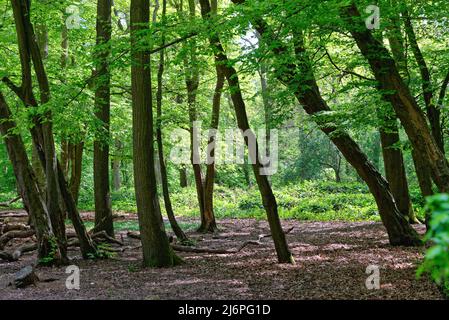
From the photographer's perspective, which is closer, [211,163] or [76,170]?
[211,163]

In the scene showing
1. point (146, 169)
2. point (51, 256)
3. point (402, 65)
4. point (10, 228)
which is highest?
point (402, 65)

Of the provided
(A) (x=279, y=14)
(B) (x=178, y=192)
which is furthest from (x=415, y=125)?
(B) (x=178, y=192)

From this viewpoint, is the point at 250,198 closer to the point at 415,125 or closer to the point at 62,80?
the point at 62,80

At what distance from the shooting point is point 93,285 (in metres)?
7.59

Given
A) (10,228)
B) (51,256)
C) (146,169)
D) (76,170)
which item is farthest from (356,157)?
(76,170)

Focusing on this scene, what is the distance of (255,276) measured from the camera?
8.09 metres

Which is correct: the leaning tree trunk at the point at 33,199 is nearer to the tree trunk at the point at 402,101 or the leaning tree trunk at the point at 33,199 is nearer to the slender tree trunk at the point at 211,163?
the tree trunk at the point at 402,101

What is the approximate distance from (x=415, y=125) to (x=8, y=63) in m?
10.5

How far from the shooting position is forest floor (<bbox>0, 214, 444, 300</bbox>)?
6746 millimetres

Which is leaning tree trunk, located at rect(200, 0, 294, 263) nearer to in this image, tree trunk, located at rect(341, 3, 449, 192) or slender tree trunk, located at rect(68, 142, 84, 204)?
tree trunk, located at rect(341, 3, 449, 192)

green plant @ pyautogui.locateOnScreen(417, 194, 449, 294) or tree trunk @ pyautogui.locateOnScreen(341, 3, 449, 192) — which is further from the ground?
tree trunk @ pyautogui.locateOnScreen(341, 3, 449, 192)

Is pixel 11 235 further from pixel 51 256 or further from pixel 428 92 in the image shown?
pixel 428 92

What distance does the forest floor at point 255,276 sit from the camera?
6.75 meters

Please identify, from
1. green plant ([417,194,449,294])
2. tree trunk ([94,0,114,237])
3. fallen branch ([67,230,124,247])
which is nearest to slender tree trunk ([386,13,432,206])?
tree trunk ([94,0,114,237])
